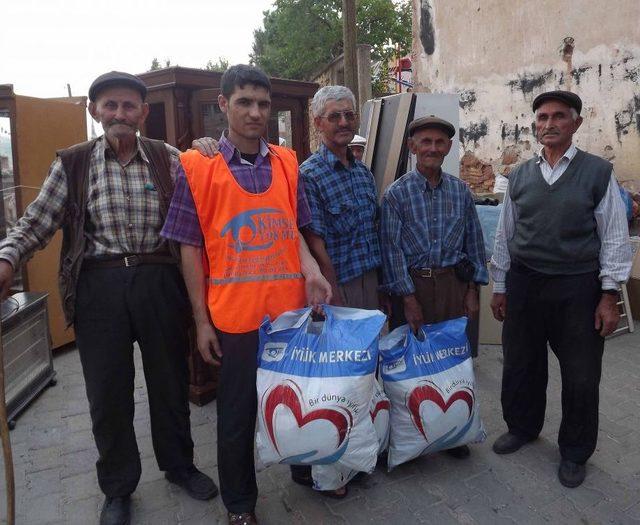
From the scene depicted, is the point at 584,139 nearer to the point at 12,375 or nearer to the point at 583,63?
the point at 583,63

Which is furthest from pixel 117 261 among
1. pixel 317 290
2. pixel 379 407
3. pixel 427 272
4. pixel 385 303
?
pixel 427 272

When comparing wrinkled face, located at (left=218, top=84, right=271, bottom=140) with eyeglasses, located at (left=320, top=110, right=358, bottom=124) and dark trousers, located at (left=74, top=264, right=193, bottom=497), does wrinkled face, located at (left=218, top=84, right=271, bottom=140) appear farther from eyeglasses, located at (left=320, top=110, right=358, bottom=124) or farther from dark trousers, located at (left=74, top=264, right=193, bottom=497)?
dark trousers, located at (left=74, top=264, right=193, bottom=497)

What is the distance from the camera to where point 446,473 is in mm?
2586

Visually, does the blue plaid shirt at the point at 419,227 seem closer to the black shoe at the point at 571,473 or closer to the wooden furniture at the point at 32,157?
the black shoe at the point at 571,473

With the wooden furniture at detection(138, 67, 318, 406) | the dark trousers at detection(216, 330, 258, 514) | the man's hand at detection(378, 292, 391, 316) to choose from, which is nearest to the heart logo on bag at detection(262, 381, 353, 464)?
the dark trousers at detection(216, 330, 258, 514)

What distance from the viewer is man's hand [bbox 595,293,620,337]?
235 centimetres

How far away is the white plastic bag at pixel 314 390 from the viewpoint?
6.54 ft

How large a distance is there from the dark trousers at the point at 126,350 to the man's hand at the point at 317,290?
0.60 meters

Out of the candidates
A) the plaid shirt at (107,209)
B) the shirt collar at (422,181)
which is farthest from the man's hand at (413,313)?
the plaid shirt at (107,209)

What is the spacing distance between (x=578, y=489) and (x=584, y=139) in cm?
455

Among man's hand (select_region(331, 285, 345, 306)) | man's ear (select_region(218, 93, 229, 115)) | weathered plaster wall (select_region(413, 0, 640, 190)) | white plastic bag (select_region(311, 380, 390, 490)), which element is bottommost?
white plastic bag (select_region(311, 380, 390, 490))

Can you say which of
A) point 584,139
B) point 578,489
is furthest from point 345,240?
point 584,139

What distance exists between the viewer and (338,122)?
97.7 inches

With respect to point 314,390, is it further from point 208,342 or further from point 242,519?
point 242,519
